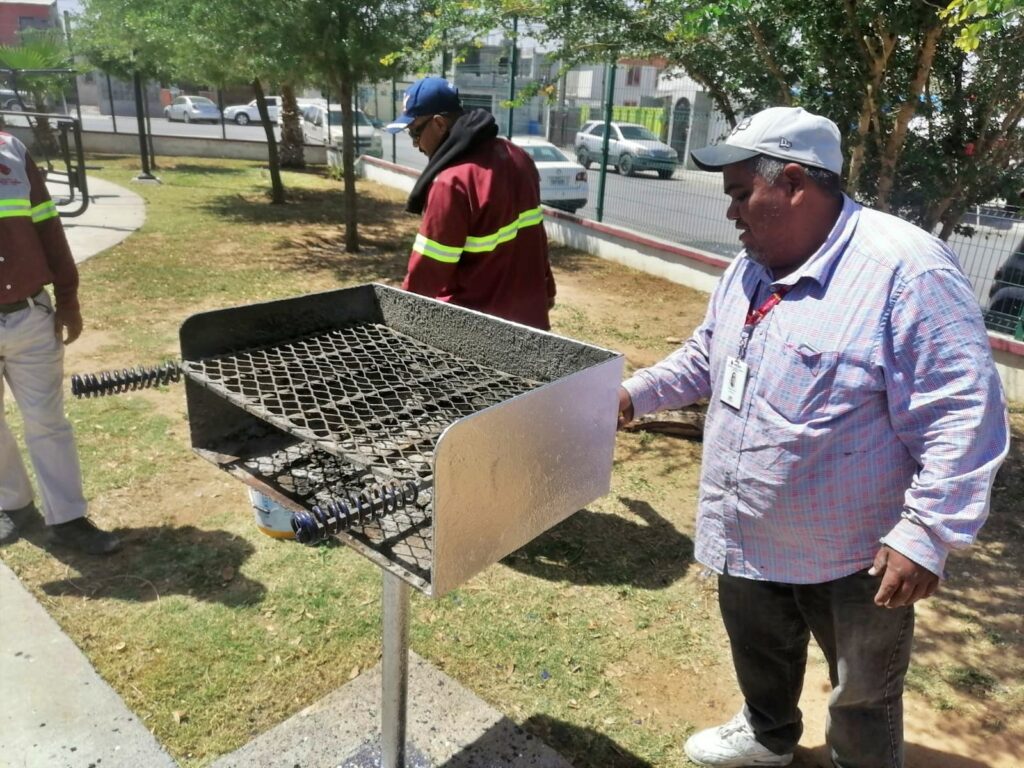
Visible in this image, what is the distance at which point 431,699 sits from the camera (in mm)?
2713

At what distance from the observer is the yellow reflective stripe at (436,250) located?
2.95m

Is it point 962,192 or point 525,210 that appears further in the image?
point 962,192

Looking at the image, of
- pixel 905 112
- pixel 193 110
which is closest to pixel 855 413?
pixel 905 112

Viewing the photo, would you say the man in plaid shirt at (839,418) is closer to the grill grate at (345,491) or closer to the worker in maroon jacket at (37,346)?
the grill grate at (345,491)

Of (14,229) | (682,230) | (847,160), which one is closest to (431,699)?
(14,229)

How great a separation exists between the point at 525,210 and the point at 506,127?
9811 millimetres

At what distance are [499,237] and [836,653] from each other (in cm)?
191

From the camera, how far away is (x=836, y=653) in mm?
2037

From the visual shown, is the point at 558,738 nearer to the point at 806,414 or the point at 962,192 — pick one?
the point at 806,414

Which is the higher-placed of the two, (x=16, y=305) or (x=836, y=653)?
(x=16, y=305)

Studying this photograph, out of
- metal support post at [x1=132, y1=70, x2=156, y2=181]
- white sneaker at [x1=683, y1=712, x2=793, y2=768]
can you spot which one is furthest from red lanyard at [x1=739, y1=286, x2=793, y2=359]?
metal support post at [x1=132, y1=70, x2=156, y2=181]

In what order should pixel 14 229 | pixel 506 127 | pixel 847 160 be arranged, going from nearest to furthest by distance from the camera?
pixel 14 229, pixel 847 160, pixel 506 127

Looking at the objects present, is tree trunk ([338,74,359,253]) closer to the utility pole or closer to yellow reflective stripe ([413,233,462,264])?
the utility pole

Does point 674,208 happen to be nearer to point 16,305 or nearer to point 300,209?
point 300,209
